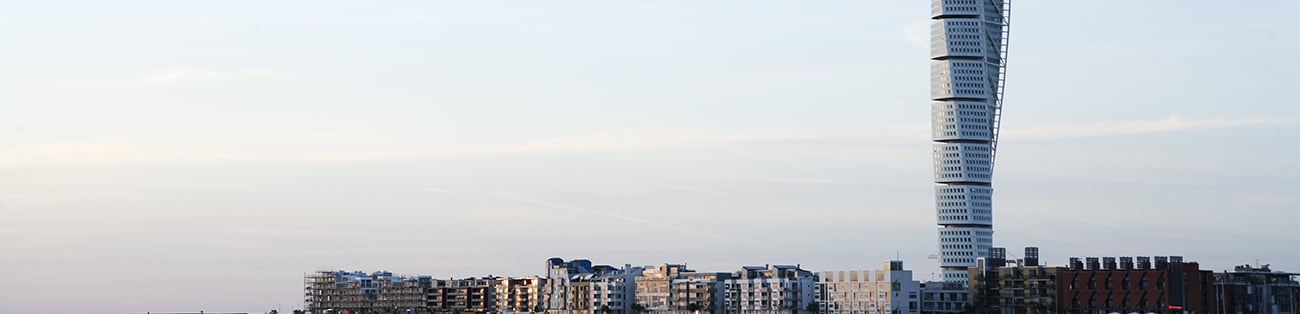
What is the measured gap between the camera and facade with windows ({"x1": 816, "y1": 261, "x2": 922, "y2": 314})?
173250 millimetres

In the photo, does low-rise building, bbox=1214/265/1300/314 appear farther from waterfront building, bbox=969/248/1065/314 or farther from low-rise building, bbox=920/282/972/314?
low-rise building, bbox=920/282/972/314

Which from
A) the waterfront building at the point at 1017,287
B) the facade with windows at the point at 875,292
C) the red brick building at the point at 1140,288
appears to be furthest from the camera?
the facade with windows at the point at 875,292

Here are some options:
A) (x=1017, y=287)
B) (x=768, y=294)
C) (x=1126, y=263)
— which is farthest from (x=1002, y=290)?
(x=768, y=294)

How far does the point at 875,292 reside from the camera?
6875 inches

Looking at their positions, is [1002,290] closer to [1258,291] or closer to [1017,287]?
[1017,287]

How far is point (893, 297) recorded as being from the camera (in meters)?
173

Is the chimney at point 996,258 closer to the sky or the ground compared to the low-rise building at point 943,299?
closer to the sky

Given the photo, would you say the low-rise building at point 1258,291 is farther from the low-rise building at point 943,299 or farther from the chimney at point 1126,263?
the low-rise building at point 943,299

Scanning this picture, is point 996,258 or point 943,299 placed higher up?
point 996,258

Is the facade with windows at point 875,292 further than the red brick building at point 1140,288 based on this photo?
Yes

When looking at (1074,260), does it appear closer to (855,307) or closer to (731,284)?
(855,307)

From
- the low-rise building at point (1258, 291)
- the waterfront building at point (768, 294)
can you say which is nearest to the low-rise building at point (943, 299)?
the waterfront building at point (768, 294)

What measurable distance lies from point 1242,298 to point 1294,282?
13.9 meters

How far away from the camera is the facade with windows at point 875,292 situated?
568 feet
